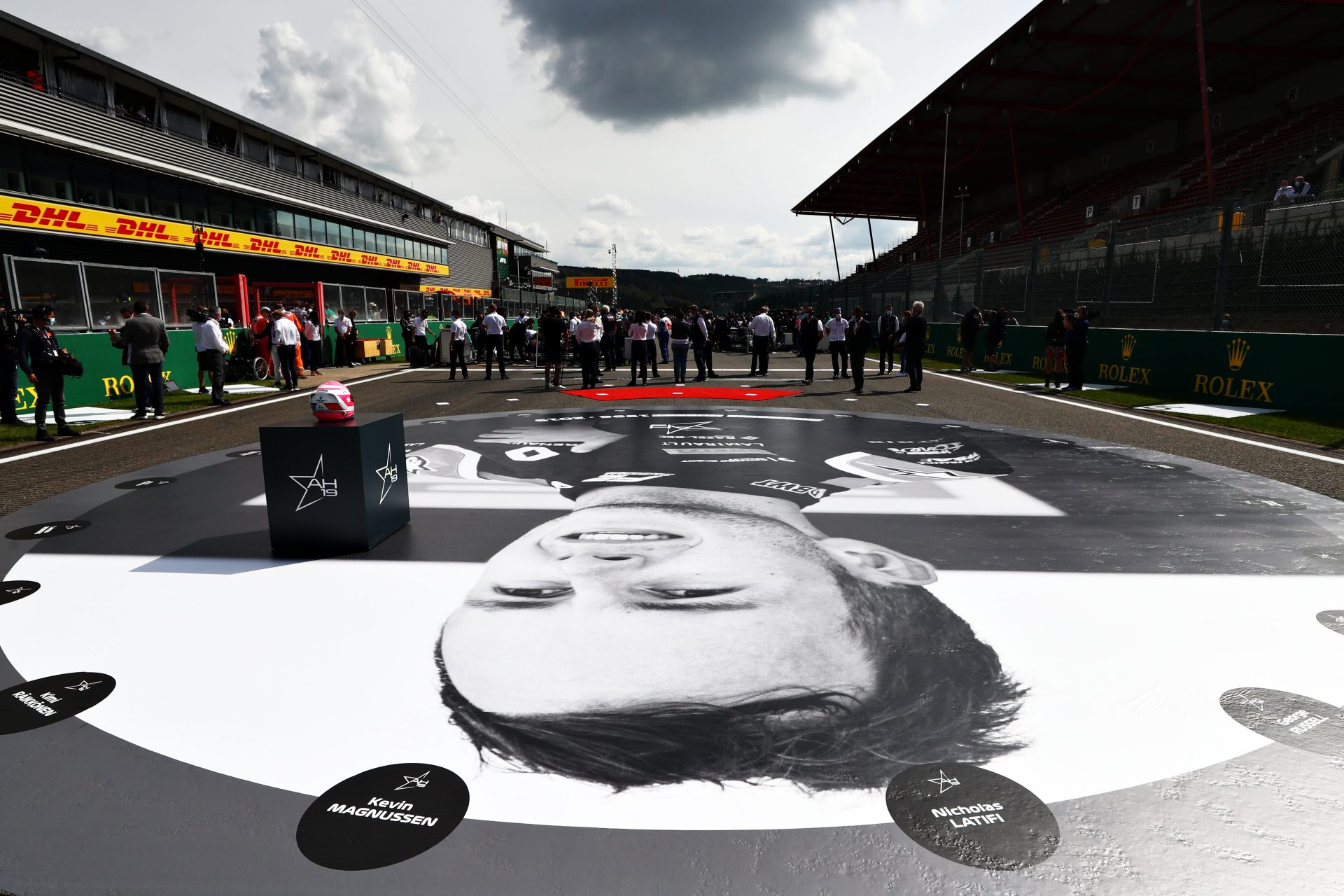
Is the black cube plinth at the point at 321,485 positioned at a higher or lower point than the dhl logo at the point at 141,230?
lower

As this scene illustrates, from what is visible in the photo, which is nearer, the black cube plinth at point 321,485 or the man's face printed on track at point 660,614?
the man's face printed on track at point 660,614

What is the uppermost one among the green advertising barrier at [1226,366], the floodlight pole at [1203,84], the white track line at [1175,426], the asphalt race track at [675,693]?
the floodlight pole at [1203,84]

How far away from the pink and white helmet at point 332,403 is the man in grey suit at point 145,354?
25.3 feet

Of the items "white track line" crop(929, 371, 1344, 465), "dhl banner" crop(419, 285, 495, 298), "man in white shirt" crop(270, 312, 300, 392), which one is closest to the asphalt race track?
"white track line" crop(929, 371, 1344, 465)

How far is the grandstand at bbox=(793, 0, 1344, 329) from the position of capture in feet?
37.5

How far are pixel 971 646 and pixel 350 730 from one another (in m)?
2.66

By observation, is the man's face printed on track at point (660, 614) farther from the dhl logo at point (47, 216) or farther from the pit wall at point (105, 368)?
the dhl logo at point (47, 216)

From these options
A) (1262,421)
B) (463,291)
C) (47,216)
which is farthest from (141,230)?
(463,291)

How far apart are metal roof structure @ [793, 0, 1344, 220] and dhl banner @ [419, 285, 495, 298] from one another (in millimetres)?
26925

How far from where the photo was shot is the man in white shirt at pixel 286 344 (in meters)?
14.8

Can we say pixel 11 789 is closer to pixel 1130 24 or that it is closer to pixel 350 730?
pixel 350 730

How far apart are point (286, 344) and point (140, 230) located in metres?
13.8

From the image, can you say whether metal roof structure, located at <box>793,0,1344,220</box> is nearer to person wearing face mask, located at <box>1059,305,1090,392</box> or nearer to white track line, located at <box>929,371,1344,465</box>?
person wearing face mask, located at <box>1059,305,1090,392</box>

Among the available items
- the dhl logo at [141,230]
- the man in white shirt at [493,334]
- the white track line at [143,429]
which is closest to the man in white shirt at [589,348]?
the man in white shirt at [493,334]
